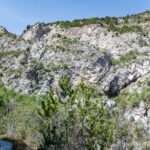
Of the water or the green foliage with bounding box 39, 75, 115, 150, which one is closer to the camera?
the green foliage with bounding box 39, 75, 115, 150

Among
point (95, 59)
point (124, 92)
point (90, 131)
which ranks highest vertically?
point (95, 59)

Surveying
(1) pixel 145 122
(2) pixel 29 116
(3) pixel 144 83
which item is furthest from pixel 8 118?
(3) pixel 144 83

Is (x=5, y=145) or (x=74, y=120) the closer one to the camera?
(x=74, y=120)

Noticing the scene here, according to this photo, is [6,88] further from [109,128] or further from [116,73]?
[109,128]

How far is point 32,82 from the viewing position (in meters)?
194

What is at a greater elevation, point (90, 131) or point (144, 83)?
point (144, 83)

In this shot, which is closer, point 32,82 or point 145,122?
point 145,122

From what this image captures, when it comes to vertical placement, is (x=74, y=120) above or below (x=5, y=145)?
above

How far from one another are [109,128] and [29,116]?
210 ft

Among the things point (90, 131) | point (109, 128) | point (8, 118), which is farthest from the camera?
point (8, 118)

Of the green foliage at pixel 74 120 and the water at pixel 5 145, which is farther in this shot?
the water at pixel 5 145

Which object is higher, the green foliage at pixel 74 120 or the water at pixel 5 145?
the green foliage at pixel 74 120

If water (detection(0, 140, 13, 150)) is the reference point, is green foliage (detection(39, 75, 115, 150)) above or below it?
above

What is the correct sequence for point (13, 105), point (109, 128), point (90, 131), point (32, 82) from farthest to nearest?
point (32, 82), point (13, 105), point (109, 128), point (90, 131)
